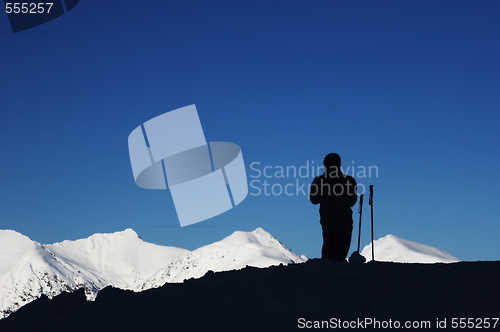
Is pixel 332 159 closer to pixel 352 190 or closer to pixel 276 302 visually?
pixel 352 190

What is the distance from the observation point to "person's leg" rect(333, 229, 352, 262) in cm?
1204

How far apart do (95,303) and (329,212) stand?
5.16 metres

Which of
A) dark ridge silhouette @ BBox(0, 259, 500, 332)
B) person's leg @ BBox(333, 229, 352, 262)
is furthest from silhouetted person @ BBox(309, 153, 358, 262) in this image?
dark ridge silhouette @ BBox(0, 259, 500, 332)

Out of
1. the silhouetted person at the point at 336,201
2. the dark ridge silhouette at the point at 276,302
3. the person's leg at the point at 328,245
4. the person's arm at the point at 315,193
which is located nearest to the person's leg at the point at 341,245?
the silhouetted person at the point at 336,201

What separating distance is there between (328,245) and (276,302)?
283cm

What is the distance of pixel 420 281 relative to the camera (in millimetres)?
10898

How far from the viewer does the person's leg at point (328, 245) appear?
12172mm

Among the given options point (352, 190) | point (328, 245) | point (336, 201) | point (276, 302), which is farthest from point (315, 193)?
point (276, 302)

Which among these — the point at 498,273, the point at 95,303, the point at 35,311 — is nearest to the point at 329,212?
the point at 498,273

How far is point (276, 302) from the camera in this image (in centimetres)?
980

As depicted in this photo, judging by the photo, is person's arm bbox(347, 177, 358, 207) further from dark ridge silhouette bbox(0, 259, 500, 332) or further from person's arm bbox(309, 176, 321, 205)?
dark ridge silhouette bbox(0, 259, 500, 332)

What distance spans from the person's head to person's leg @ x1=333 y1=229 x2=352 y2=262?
5.11 feet

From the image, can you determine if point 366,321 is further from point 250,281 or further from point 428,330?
point 250,281

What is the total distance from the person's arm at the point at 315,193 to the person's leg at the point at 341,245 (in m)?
0.85
